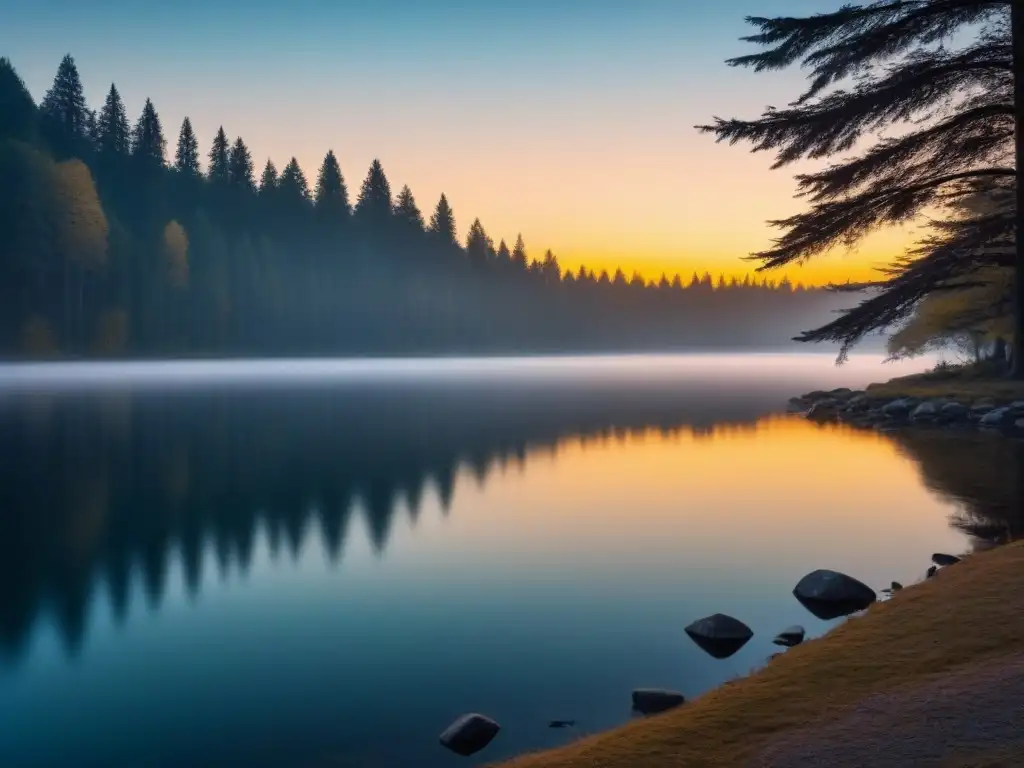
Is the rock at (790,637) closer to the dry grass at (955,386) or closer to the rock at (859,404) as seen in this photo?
the dry grass at (955,386)

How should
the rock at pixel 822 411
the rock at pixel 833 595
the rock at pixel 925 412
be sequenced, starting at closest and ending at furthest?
the rock at pixel 833 595 → the rock at pixel 925 412 → the rock at pixel 822 411

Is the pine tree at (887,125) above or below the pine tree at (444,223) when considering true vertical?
below

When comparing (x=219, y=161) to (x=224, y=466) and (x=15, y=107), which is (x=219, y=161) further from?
(x=224, y=466)

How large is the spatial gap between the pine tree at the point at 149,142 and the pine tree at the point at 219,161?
32.2 feet

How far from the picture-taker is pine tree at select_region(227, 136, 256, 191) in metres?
114

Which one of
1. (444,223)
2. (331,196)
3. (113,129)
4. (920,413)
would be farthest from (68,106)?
(920,413)

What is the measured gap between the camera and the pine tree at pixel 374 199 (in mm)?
126750

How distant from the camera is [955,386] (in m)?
40.9

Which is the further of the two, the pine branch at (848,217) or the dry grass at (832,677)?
the pine branch at (848,217)

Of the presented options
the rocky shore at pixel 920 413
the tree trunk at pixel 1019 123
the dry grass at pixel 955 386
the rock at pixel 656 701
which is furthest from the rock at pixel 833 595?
the dry grass at pixel 955 386

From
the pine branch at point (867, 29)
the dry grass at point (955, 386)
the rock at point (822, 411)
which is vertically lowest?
the rock at point (822, 411)

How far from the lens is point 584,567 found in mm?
14430

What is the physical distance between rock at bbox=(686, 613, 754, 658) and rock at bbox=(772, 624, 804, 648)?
1.23 feet

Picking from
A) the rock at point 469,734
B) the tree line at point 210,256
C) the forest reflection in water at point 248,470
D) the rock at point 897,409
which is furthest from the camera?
the tree line at point 210,256
